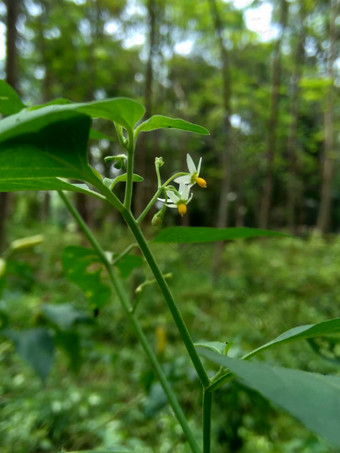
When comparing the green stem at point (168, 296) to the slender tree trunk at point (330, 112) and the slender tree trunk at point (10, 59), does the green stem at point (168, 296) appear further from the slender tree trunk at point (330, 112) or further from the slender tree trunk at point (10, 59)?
the slender tree trunk at point (330, 112)

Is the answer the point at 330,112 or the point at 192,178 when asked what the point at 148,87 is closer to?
the point at 192,178

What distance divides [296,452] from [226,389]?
0.59 meters

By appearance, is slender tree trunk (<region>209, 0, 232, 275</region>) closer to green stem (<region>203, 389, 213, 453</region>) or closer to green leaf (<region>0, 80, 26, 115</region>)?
green leaf (<region>0, 80, 26, 115</region>)

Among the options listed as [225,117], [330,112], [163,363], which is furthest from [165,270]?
[330,112]

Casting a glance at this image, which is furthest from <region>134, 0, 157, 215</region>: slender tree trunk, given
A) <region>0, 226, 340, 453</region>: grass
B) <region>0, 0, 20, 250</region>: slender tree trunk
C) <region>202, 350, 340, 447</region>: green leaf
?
<region>202, 350, 340, 447</region>: green leaf

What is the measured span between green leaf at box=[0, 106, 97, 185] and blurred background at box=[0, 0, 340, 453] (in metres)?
0.18

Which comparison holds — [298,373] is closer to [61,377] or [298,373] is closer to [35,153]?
[35,153]

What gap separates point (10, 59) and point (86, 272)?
6.14ft

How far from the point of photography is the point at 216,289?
3756 mm

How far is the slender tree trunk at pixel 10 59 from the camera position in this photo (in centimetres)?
190

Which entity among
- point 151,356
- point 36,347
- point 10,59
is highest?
point 10,59

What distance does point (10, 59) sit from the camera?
1937mm

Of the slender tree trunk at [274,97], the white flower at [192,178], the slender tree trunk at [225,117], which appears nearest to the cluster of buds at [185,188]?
the white flower at [192,178]

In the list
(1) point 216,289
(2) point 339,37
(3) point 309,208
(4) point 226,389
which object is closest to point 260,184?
(3) point 309,208
